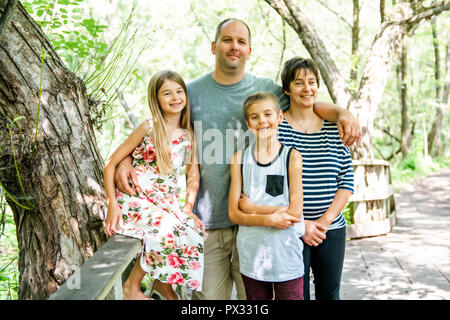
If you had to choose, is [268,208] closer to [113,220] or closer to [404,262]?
[113,220]

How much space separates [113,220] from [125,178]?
237mm

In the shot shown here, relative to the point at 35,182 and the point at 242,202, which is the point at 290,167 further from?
the point at 35,182

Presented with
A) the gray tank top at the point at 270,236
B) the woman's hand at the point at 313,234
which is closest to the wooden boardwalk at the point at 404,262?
the woman's hand at the point at 313,234

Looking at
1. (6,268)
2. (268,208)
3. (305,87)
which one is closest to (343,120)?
(305,87)

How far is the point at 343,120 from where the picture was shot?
2.18 metres

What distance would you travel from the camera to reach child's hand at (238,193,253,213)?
2113mm

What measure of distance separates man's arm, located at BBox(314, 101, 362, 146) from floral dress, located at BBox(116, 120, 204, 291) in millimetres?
984

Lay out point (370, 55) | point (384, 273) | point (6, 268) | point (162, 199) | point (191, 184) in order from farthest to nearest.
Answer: point (370, 55) < point (384, 273) < point (6, 268) < point (191, 184) < point (162, 199)

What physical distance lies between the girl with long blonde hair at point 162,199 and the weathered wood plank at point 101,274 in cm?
16

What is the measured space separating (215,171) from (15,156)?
114cm

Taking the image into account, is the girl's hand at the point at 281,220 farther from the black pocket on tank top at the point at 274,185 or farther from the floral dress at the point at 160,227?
the floral dress at the point at 160,227

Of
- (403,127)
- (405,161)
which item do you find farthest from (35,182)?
(403,127)

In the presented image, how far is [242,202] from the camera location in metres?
2.15

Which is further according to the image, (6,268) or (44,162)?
(6,268)
